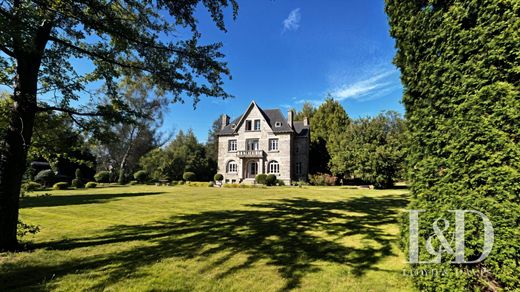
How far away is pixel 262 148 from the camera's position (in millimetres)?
31188

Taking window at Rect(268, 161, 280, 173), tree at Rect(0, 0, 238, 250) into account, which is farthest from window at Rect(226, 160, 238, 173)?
tree at Rect(0, 0, 238, 250)

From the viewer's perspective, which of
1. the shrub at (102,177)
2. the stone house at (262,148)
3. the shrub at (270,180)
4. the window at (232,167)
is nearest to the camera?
the shrub at (270,180)

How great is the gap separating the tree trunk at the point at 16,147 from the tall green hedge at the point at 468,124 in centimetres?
716

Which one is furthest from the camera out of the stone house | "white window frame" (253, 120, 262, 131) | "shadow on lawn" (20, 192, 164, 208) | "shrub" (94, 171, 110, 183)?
"white window frame" (253, 120, 262, 131)

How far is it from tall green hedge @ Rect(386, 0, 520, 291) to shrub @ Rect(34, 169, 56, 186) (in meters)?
30.5

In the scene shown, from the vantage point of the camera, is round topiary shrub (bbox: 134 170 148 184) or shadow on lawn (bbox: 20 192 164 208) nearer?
shadow on lawn (bbox: 20 192 164 208)

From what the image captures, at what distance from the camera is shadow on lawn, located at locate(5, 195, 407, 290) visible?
13.1ft

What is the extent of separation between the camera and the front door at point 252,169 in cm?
3188

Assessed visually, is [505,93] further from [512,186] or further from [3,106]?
[3,106]

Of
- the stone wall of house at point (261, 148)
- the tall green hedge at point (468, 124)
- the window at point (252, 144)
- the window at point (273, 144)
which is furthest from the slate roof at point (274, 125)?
the tall green hedge at point (468, 124)

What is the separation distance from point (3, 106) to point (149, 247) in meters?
4.09

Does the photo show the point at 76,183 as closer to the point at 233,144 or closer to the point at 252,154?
the point at 233,144

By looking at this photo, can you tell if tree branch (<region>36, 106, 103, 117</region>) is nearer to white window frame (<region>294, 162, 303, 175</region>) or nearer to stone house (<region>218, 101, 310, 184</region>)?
stone house (<region>218, 101, 310, 184</region>)

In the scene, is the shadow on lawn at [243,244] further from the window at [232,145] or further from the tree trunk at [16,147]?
the window at [232,145]
